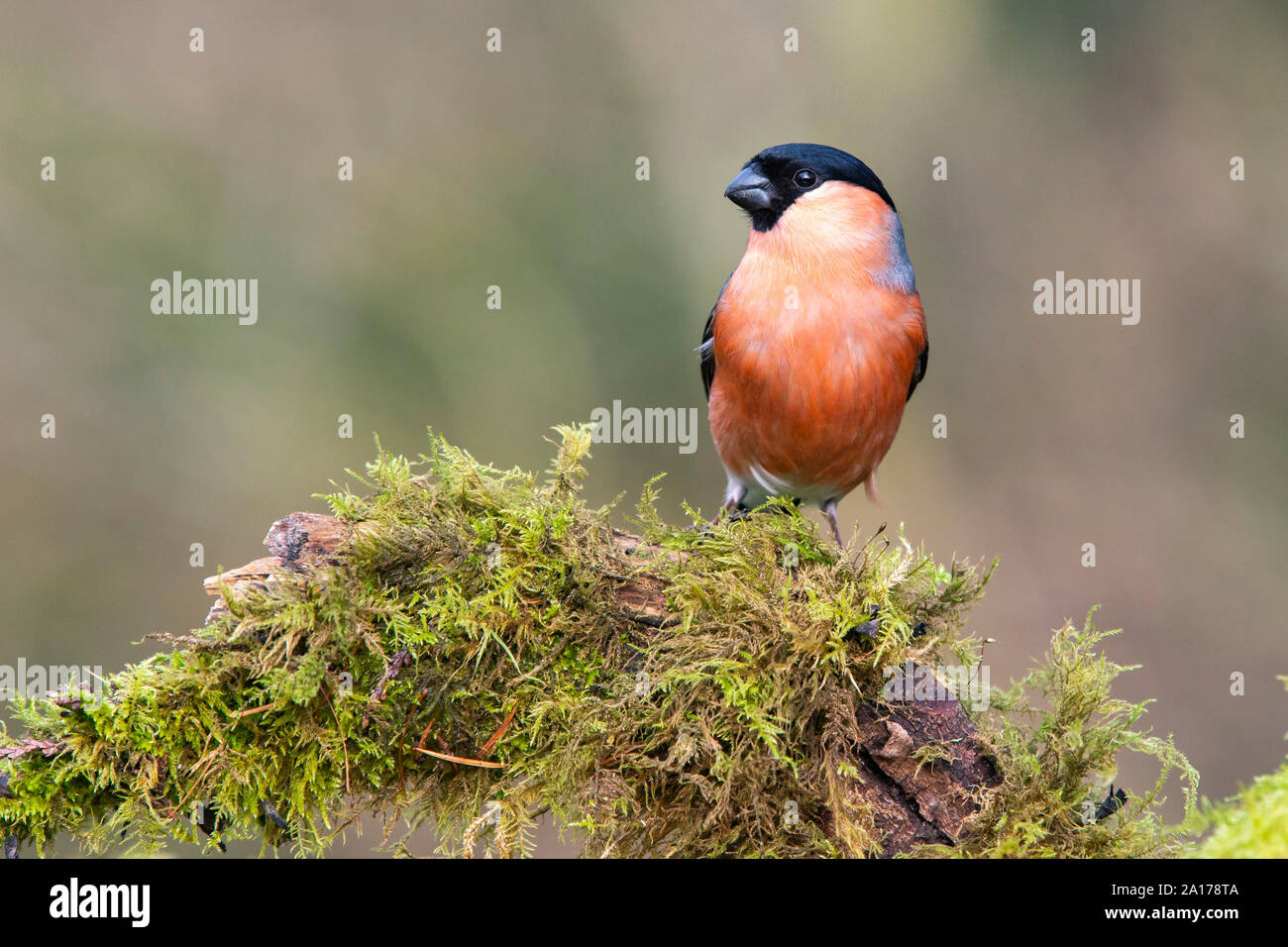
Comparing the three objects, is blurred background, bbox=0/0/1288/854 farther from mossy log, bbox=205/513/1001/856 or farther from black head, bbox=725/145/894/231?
mossy log, bbox=205/513/1001/856

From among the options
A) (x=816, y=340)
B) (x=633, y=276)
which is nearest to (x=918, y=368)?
(x=816, y=340)

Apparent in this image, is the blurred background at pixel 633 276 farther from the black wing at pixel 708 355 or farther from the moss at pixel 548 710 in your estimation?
the moss at pixel 548 710

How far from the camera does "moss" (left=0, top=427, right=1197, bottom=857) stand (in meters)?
→ 2.62

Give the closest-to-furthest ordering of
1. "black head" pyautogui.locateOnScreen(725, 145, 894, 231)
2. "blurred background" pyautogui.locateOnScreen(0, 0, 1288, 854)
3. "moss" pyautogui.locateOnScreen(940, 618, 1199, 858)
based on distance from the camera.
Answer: "moss" pyautogui.locateOnScreen(940, 618, 1199, 858) < "black head" pyautogui.locateOnScreen(725, 145, 894, 231) < "blurred background" pyautogui.locateOnScreen(0, 0, 1288, 854)

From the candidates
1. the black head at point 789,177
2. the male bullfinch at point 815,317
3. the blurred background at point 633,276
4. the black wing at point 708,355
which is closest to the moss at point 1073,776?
the male bullfinch at point 815,317

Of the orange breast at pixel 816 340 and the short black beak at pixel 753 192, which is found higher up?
the short black beak at pixel 753 192

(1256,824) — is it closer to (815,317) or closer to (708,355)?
(815,317)

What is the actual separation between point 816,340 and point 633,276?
2894 millimetres

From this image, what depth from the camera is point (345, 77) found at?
7.00m

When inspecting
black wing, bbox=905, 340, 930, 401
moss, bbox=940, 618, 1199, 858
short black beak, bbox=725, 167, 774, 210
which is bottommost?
moss, bbox=940, 618, 1199, 858

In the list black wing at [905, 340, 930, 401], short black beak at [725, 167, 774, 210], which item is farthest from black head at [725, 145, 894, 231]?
black wing at [905, 340, 930, 401]

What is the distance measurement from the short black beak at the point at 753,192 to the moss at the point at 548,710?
212 cm

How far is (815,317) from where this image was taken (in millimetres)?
4430

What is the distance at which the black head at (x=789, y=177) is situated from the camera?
456 centimetres
